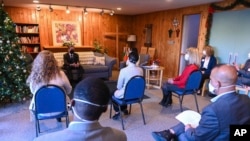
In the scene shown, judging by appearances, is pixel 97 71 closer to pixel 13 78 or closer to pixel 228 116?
pixel 13 78

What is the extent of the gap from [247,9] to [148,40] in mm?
3632

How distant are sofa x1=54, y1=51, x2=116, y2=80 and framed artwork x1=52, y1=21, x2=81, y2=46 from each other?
0.98 metres

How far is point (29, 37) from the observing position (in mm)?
6266

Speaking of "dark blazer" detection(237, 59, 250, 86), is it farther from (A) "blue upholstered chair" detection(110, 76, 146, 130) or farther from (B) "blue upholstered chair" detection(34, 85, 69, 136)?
(B) "blue upholstered chair" detection(34, 85, 69, 136)

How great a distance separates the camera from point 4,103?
377cm

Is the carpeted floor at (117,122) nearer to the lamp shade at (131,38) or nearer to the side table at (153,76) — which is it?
the side table at (153,76)

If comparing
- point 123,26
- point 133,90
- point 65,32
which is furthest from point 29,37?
point 133,90

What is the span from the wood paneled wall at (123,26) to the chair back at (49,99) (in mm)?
4339

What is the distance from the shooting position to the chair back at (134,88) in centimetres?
264

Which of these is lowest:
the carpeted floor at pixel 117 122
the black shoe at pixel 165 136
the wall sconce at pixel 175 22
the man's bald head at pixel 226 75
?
the carpeted floor at pixel 117 122

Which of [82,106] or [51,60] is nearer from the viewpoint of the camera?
[82,106]

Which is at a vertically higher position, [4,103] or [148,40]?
[148,40]

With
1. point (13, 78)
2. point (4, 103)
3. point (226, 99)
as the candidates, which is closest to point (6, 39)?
point (13, 78)

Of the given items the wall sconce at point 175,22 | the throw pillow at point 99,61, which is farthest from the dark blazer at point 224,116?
the wall sconce at point 175,22
